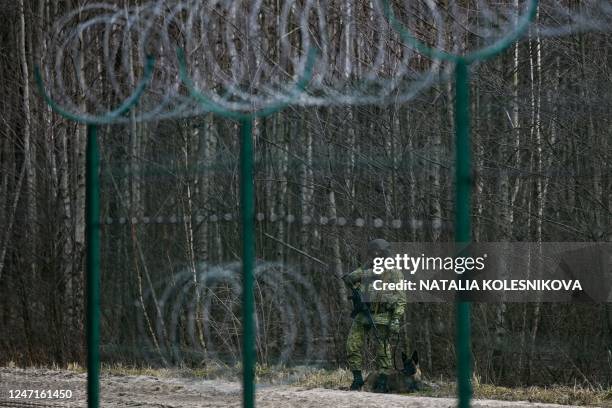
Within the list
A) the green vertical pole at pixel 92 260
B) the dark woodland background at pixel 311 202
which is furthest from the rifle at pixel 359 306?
the green vertical pole at pixel 92 260

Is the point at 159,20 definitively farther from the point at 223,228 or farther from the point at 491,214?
the point at 491,214

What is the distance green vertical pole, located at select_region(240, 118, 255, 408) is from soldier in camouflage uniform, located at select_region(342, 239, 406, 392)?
542cm

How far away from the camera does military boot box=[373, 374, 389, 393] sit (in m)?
Result: 11.3

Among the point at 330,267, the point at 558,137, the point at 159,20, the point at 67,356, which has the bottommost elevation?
the point at 67,356

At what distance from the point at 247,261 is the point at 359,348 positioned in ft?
19.1

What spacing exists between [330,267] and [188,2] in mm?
3628

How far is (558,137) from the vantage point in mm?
13008

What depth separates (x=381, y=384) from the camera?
1130 cm

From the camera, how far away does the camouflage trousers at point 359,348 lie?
11383 mm

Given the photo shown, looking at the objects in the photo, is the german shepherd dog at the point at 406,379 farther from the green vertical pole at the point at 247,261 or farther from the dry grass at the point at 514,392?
the green vertical pole at the point at 247,261

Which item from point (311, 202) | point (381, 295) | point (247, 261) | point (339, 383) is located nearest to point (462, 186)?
point (247, 261)

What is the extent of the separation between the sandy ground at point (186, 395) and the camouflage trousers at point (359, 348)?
0.37 meters

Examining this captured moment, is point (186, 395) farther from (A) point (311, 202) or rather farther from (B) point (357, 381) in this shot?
(A) point (311, 202)

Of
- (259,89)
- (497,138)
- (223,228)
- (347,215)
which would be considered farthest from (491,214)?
(223,228)
